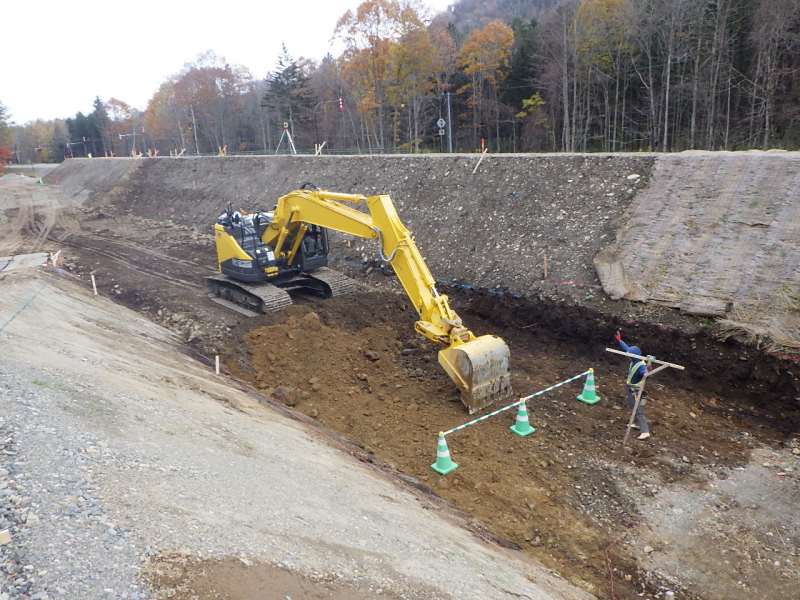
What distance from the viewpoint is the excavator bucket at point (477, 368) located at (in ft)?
27.7

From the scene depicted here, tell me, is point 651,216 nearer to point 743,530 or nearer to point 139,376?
point 743,530

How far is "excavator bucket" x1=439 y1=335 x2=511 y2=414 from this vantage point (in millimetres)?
8430

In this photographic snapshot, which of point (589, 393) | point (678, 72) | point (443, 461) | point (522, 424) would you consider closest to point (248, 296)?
point (443, 461)

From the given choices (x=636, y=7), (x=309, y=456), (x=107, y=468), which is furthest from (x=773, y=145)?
(x=107, y=468)

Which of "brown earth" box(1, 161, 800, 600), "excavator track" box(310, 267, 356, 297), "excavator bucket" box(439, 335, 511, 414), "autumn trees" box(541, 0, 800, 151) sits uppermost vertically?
"autumn trees" box(541, 0, 800, 151)

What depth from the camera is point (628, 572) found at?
5.81 m

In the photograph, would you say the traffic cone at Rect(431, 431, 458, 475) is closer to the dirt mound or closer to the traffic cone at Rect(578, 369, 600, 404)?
the dirt mound

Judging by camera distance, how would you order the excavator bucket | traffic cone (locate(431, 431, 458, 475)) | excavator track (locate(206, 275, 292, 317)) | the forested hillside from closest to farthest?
traffic cone (locate(431, 431, 458, 475)), the excavator bucket, excavator track (locate(206, 275, 292, 317)), the forested hillside

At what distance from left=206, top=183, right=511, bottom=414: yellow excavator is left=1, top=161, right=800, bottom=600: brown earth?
→ 2.04ft

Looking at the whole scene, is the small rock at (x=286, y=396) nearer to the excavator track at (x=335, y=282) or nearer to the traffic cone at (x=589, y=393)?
the excavator track at (x=335, y=282)

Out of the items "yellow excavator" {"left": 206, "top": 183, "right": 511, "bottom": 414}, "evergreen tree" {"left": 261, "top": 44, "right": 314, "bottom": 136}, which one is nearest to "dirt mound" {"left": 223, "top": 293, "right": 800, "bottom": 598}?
"yellow excavator" {"left": 206, "top": 183, "right": 511, "bottom": 414}

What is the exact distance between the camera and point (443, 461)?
7.40m

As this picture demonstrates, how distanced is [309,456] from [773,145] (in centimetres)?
2462

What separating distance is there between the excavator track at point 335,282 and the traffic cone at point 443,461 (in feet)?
24.2
